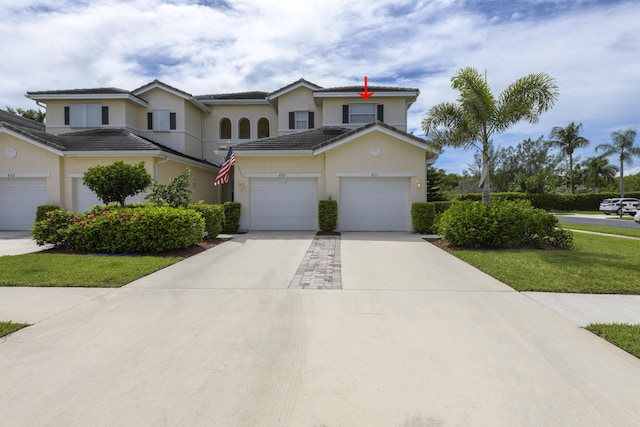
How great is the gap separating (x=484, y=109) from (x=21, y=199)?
19.2 m

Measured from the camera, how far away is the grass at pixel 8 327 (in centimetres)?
409

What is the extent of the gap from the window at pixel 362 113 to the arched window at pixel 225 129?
315 inches

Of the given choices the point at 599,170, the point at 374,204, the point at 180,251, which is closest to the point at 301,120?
the point at 374,204

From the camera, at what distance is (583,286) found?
6.05 m

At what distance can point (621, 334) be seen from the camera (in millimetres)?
A: 4000

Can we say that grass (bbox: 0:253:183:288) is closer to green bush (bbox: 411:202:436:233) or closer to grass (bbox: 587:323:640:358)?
grass (bbox: 587:323:640:358)

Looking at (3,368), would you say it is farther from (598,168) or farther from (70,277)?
(598,168)

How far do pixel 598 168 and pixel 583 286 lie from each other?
5401 cm

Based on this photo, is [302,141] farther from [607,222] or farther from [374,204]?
[607,222]

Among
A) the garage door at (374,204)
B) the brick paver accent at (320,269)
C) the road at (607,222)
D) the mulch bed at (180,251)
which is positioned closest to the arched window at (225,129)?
the garage door at (374,204)

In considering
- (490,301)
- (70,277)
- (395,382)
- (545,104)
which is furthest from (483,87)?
(70,277)

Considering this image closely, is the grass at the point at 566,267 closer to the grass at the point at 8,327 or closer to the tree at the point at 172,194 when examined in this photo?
the grass at the point at 8,327

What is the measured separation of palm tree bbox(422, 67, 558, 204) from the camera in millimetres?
11070

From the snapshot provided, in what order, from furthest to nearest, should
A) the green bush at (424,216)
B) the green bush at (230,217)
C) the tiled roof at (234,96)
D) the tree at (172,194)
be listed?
1. the tiled roof at (234,96)
2. the green bush at (230,217)
3. the green bush at (424,216)
4. the tree at (172,194)
